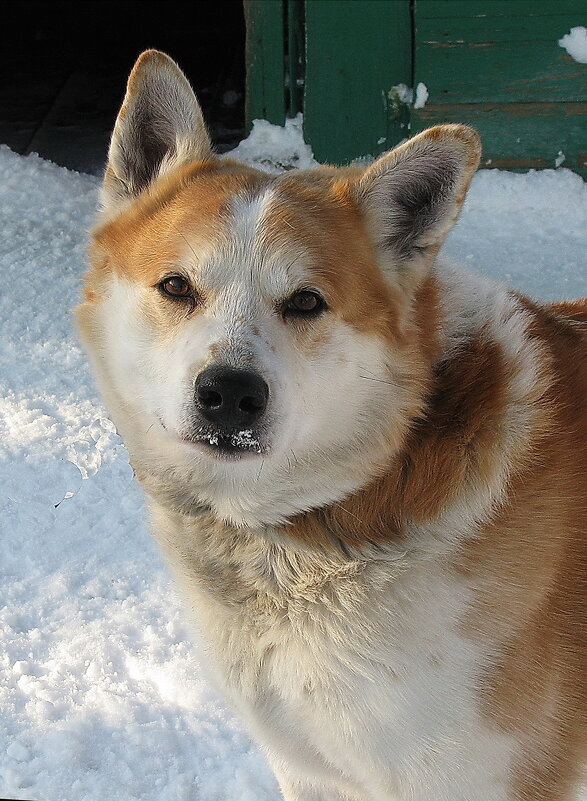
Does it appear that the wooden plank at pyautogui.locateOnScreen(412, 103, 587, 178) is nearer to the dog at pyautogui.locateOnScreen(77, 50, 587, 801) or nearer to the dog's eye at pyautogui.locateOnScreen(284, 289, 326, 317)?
the dog at pyautogui.locateOnScreen(77, 50, 587, 801)

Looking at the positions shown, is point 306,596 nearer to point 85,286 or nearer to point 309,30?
point 85,286

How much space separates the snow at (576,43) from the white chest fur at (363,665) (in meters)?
4.03

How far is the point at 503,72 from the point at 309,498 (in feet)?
12.8

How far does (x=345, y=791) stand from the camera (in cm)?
236

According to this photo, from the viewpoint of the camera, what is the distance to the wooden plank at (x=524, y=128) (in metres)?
5.28

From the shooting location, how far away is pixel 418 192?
7.16ft

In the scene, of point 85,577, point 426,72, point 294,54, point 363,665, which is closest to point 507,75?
point 426,72

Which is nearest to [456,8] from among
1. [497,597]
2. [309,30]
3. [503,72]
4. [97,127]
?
[503,72]

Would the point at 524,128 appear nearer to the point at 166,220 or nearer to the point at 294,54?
the point at 294,54

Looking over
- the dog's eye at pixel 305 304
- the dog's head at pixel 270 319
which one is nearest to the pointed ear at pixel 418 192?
the dog's head at pixel 270 319

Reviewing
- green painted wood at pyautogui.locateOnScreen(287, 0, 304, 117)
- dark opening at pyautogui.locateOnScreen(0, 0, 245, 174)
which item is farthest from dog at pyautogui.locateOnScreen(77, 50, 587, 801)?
dark opening at pyautogui.locateOnScreen(0, 0, 245, 174)

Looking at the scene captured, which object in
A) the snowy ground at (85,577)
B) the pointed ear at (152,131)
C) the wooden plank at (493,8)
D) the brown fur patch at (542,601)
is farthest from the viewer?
the wooden plank at (493,8)

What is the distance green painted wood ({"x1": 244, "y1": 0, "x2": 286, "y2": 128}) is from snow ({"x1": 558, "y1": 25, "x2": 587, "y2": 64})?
1591 mm

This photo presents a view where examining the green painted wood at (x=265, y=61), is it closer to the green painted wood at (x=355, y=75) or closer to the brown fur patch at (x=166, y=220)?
the green painted wood at (x=355, y=75)
